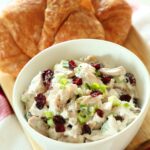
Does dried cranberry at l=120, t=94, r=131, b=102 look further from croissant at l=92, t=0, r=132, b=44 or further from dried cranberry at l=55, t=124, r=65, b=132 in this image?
croissant at l=92, t=0, r=132, b=44

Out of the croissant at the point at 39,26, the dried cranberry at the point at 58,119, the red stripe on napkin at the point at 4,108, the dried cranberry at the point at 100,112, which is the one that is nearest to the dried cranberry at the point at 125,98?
the dried cranberry at the point at 100,112

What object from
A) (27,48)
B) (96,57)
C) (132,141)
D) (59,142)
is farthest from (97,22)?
(59,142)

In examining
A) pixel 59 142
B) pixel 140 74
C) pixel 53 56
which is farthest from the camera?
pixel 53 56

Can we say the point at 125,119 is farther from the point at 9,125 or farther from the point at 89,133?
the point at 9,125

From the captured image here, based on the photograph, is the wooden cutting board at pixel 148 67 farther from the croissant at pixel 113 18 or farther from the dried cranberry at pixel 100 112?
the dried cranberry at pixel 100 112

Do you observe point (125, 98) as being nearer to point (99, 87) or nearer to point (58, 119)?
point (99, 87)

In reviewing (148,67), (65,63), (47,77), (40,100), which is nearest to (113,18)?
(148,67)
